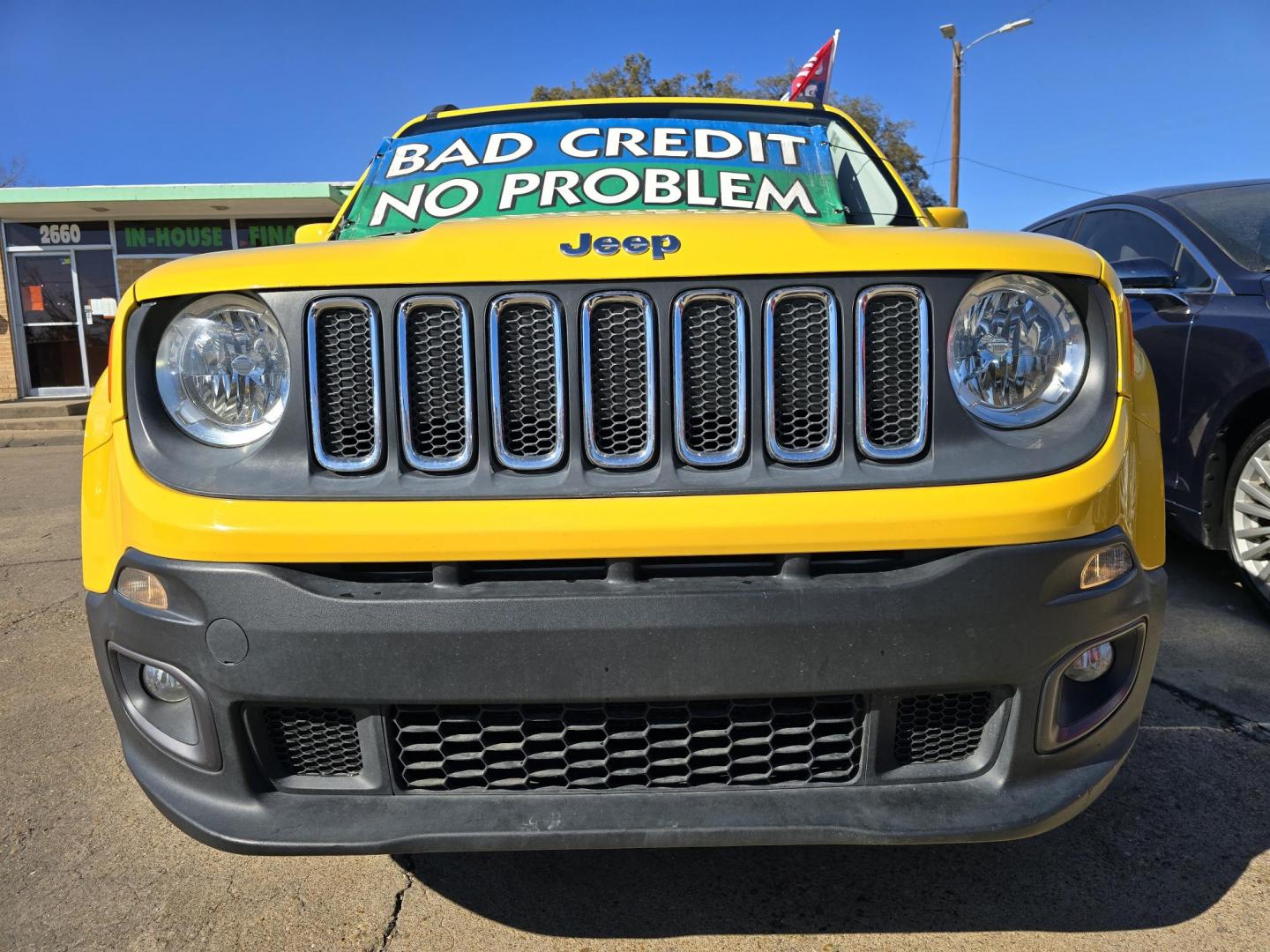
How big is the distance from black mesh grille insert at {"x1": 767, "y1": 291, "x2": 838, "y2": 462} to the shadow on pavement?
1.03 metres

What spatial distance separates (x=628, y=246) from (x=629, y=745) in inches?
35.0

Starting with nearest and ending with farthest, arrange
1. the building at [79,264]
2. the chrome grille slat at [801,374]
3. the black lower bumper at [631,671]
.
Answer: the black lower bumper at [631,671]
the chrome grille slat at [801,374]
the building at [79,264]

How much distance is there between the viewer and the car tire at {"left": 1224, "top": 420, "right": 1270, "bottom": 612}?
3.32 meters

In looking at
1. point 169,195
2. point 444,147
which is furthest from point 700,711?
point 169,195

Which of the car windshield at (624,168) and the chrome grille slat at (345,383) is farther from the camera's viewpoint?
the car windshield at (624,168)

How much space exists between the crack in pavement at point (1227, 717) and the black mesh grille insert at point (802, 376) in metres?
1.60

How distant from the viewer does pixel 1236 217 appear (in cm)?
393

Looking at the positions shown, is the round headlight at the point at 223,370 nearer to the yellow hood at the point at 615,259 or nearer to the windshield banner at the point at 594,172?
the yellow hood at the point at 615,259

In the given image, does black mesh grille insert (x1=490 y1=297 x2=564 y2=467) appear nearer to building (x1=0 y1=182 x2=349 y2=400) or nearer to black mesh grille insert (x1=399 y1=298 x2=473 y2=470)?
black mesh grille insert (x1=399 y1=298 x2=473 y2=470)

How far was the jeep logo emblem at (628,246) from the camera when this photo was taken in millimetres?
1562

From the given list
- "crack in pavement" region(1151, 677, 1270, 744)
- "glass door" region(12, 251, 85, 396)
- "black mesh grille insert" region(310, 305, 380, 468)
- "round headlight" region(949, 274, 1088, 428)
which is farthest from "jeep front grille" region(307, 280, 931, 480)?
"glass door" region(12, 251, 85, 396)

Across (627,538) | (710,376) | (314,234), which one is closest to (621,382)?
(710,376)

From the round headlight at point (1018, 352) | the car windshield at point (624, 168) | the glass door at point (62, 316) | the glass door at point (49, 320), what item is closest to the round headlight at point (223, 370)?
the car windshield at point (624, 168)

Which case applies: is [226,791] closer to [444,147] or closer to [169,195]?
[444,147]
